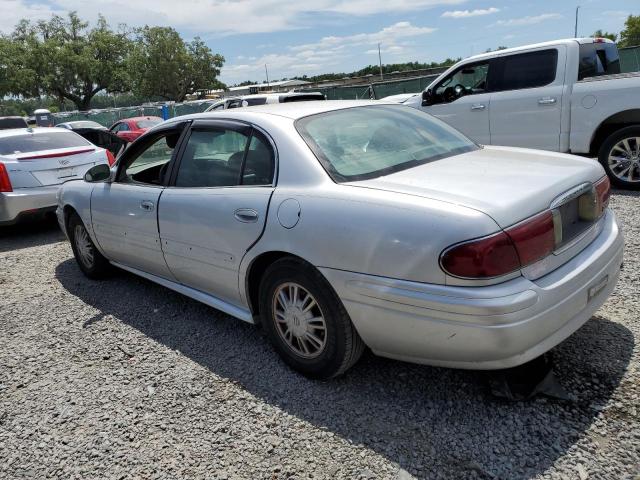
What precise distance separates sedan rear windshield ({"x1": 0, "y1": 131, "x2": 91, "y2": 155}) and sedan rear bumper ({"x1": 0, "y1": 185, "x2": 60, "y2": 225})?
2.21 ft

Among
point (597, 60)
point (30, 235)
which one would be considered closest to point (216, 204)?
point (30, 235)

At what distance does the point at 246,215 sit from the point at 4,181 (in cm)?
537

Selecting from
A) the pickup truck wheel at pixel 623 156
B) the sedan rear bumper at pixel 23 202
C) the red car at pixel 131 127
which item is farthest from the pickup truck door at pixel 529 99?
the red car at pixel 131 127

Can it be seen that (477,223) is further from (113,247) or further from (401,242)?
(113,247)

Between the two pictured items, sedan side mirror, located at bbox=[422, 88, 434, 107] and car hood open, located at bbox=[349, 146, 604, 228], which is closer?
car hood open, located at bbox=[349, 146, 604, 228]

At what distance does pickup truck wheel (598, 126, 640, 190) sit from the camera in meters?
6.40

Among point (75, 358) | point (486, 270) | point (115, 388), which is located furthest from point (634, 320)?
point (75, 358)

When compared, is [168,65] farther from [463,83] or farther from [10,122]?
[463,83]

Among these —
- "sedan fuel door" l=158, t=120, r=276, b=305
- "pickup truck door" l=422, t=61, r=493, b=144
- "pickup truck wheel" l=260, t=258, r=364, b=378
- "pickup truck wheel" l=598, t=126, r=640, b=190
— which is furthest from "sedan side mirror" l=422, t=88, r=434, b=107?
"pickup truck wheel" l=260, t=258, r=364, b=378

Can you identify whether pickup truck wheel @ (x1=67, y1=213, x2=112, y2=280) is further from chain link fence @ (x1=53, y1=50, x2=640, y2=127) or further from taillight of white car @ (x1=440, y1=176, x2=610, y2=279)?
chain link fence @ (x1=53, y1=50, x2=640, y2=127)

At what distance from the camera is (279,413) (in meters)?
2.80

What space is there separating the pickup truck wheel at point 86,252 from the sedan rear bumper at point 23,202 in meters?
2.15

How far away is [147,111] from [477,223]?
3132 cm

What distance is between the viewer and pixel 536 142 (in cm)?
724
